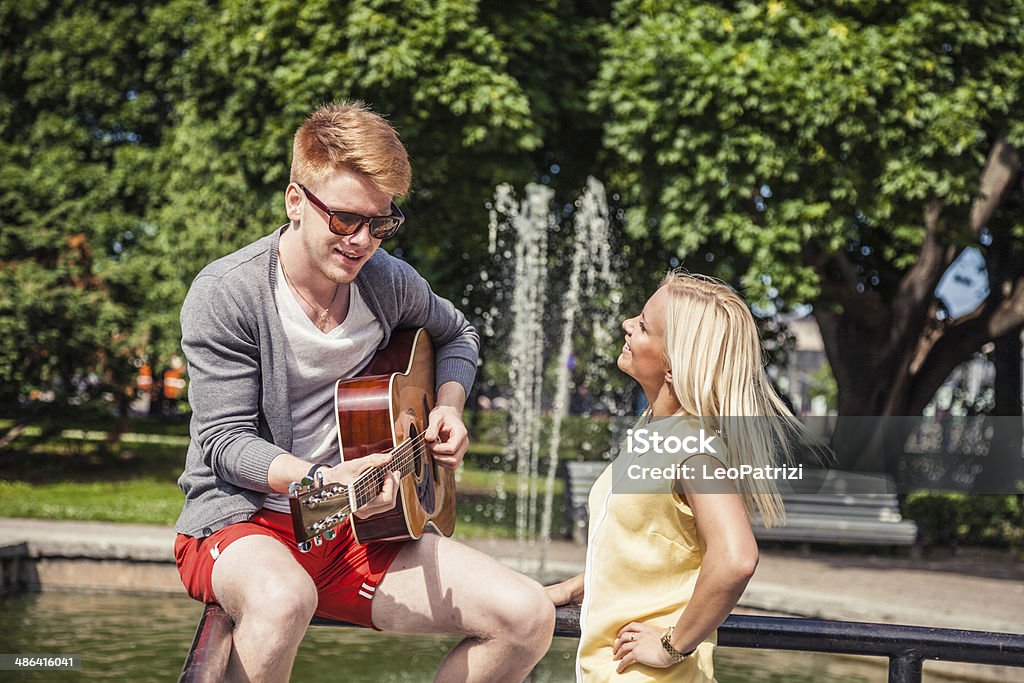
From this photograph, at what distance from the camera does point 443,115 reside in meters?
9.89

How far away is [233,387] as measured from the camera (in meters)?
2.17

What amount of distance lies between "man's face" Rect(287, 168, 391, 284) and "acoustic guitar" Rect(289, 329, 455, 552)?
247mm

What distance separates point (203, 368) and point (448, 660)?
783 millimetres

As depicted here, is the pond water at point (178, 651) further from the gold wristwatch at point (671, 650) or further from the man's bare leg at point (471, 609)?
the gold wristwatch at point (671, 650)

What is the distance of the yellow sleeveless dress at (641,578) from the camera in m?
2.00

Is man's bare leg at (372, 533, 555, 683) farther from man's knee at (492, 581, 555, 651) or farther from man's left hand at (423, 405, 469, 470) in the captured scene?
man's left hand at (423, 405, 469, 470)

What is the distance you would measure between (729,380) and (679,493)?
228mm

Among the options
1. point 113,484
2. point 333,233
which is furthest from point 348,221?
point 113,484

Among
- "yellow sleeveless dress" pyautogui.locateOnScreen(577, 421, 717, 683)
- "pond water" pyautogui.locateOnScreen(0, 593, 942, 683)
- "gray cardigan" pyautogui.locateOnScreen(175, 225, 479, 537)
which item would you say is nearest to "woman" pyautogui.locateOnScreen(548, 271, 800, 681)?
"yellow sleeveless dress" pyautogui.locateOnScreen(577, 421, 717, 683)

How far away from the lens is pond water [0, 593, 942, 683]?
241 inches

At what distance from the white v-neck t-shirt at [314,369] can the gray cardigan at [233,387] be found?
3cm

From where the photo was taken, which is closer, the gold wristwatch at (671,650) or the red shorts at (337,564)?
the gold wristwatch at (671,650)

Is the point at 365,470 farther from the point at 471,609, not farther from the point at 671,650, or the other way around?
the point at 671,650

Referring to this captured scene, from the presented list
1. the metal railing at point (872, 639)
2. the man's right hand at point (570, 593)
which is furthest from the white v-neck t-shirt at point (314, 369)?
the man's right hand at point (570, 593)
